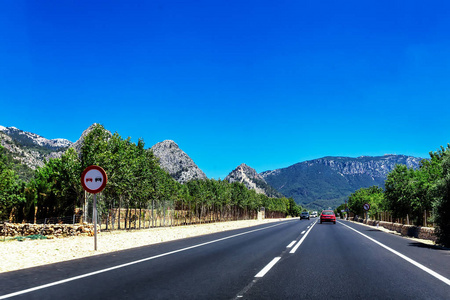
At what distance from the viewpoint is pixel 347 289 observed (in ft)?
21.9

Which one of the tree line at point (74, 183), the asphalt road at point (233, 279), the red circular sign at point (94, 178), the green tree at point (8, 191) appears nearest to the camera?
the asphalt road at point (233, 279)

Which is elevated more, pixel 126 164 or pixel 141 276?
pixel 126 164

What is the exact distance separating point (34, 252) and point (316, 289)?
10.7 metres

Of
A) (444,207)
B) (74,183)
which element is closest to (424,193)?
(444,207)

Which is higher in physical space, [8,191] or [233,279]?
[8,191]

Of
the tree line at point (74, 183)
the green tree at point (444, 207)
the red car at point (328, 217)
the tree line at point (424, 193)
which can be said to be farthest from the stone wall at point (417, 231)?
the tree line at point (74, 183)

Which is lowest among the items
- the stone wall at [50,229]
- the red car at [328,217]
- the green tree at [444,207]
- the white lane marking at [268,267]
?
the red car at [328,217]

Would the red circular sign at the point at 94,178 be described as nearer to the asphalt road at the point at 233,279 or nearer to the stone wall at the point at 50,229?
the asphalt road at the point at 233,279

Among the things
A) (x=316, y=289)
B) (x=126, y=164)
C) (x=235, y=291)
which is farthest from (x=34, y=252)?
(x=126, y=164)

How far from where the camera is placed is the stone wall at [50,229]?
22.2 metres

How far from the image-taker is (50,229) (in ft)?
74.1

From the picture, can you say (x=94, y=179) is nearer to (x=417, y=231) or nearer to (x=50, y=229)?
(x=50, y=229)

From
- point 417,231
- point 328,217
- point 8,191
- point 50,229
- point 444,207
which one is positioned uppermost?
point 8,191

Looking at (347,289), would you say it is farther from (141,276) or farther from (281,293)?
(141,276)
